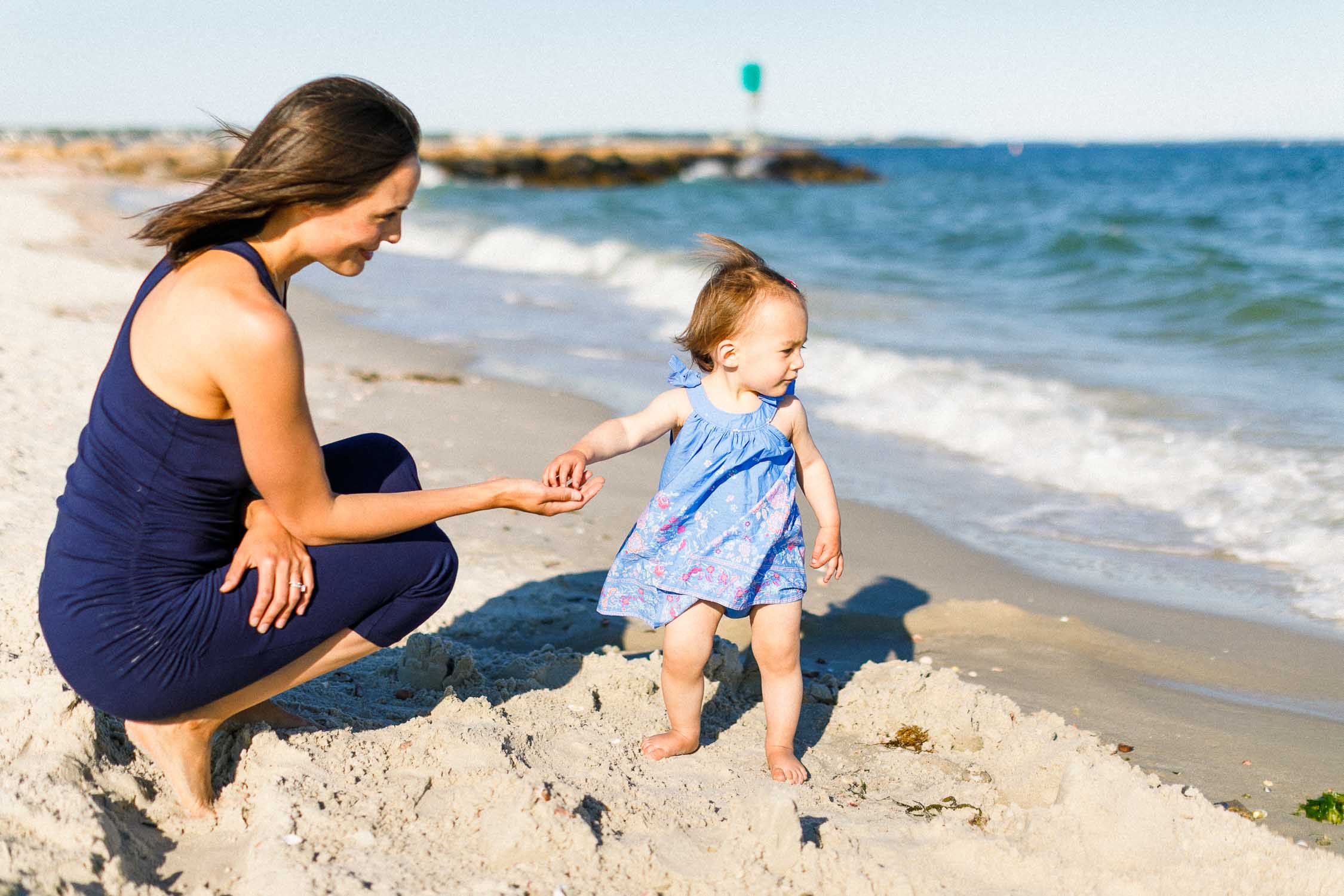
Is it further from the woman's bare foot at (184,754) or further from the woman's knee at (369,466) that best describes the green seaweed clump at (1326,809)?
the woman's bare foot at (184,754)

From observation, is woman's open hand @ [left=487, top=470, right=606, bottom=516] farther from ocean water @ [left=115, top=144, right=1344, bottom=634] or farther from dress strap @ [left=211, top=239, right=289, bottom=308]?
ocean water @ [left=115, top=144, right=1344, bottom=634]

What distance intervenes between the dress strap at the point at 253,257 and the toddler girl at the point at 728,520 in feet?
2.87

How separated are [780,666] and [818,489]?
19.6 inches

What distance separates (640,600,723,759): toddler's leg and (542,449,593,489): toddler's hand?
45cm

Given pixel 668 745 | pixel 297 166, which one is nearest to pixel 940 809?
pixel 668 745

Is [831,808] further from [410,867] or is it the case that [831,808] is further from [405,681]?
[405,681]

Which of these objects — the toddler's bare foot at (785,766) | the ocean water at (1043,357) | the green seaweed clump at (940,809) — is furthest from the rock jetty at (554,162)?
the green seaweed clump at (940,809)

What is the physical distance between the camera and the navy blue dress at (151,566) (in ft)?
7.35

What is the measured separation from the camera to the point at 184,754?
242 cm

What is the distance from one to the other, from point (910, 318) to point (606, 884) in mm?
9856

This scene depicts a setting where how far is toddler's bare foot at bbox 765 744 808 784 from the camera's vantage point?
9.26 feet

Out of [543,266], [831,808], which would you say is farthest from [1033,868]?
[543,266]

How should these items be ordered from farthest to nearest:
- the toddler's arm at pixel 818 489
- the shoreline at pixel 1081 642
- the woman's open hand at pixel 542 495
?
the shoreline at pixel 1081 642, the toddler's arm at pixel 818 489, the woman's open hand at pixel 542 495

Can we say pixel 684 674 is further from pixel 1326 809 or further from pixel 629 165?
pixel 629 165
